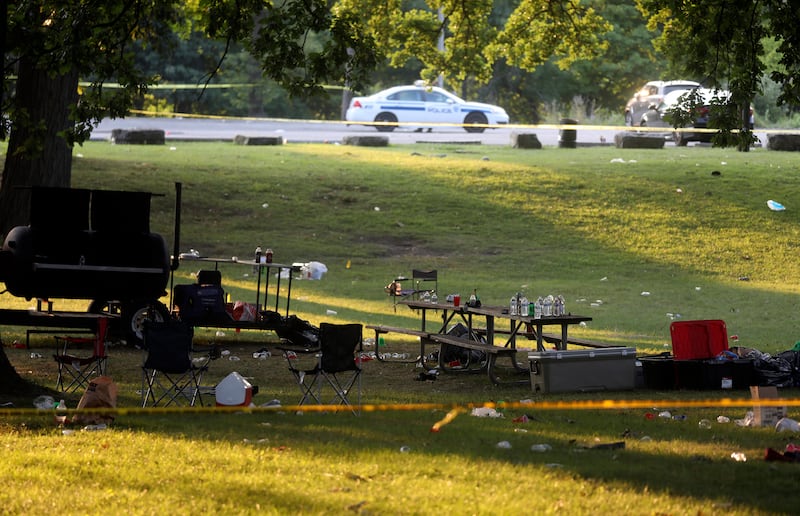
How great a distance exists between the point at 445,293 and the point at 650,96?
19.7 m

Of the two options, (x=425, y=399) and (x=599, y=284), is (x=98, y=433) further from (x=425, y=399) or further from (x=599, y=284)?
(x=599, y=284)

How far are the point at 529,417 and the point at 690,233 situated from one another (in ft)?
57.1

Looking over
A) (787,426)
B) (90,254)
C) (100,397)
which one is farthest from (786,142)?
(100,397)

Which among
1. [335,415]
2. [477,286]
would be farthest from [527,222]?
[335,415]

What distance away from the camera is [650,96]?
4000 centimetres

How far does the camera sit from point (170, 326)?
1159cm

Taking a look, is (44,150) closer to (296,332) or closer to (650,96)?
(296,332)

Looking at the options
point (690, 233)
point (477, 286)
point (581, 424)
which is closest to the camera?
point (581, 424)

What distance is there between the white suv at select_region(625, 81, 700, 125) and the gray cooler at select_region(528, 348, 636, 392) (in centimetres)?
2619

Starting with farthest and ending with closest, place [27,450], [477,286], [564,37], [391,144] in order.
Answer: [391,144] < [564,37] < [477,286] < [27,450]

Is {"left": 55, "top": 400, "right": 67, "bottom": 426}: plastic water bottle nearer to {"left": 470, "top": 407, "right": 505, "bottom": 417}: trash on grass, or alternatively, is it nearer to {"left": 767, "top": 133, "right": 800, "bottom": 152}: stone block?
{"left": 470, "top": 407, "right": 505, "bottom": 417}: trash on grass

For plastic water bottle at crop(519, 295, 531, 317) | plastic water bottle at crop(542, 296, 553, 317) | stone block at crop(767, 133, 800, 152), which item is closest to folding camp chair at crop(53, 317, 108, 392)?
plastic water bottle at crop(519, 295, 531, 317)

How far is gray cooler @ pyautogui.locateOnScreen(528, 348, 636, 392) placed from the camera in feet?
42.5

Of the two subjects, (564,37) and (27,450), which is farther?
(564,37)
